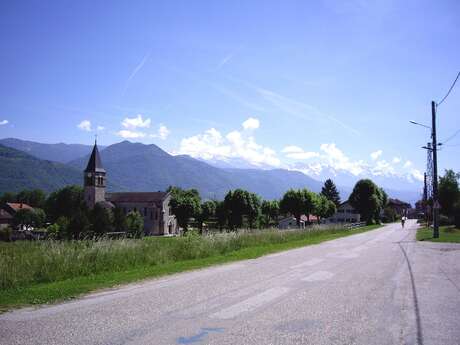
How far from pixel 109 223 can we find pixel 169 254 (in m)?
68.9

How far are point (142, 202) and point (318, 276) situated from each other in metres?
113

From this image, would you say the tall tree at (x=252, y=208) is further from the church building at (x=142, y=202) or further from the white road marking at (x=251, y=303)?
the white road marking at (x=251, y=303)

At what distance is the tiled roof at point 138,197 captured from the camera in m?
A: 122

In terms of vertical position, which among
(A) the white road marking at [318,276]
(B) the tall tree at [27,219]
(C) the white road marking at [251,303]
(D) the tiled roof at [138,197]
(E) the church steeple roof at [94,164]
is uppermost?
(E) the church steeple roof at [94,164]

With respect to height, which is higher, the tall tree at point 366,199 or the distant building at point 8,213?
the tall tree at point 366,199

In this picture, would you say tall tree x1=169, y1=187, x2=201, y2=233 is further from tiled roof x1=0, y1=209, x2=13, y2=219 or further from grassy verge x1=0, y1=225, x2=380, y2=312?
grassy verge x1=0, y1=225, x2=380, y2=312

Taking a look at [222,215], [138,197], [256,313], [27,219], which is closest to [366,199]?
[222,215]

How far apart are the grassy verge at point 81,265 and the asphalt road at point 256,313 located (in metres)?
1.22

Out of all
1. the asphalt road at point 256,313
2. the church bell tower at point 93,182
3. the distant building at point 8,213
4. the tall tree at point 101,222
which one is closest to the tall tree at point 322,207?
the tall tree at point 101,222

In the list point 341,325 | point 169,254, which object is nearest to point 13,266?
point 169,254

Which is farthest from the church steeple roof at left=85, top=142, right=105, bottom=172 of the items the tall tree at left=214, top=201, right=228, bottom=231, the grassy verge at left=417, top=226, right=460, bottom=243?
the grassy verge at left=417, top=226, right=460, bottom=243

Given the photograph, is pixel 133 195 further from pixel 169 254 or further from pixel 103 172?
pixel 169 254

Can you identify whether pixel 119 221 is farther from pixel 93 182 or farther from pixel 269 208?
pixel 269 208

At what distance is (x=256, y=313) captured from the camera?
8.41 m
